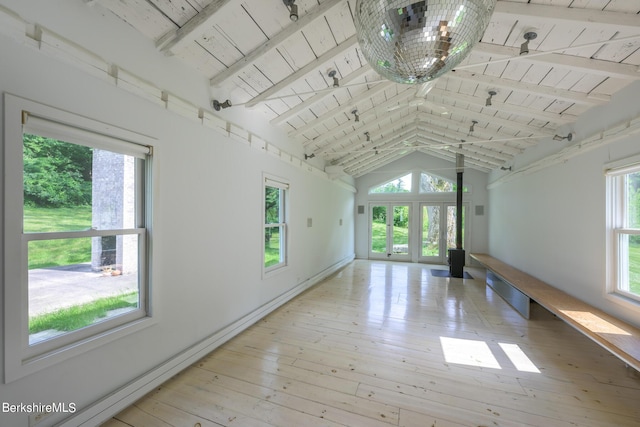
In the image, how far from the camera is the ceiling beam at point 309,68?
7.76 feet

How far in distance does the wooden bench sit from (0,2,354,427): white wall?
3391 millimetres

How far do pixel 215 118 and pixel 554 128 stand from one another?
461 centimetres

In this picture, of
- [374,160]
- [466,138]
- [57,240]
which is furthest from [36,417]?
[374,160]

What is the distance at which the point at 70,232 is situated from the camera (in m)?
1.54

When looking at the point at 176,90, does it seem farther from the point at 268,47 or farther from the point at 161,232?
the point at 161,232

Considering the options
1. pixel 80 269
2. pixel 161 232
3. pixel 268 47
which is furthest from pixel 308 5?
pixel 80 269

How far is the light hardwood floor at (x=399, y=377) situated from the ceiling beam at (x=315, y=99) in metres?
2.77

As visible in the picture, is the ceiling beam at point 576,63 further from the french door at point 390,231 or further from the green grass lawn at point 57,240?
the french door at point 390,231

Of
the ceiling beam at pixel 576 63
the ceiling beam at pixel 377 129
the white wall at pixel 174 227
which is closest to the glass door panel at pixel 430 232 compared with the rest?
the ceiling beam at pixel 377 129

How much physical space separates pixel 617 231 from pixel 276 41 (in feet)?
12.4

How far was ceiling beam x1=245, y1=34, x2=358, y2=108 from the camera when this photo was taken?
93.1 inches

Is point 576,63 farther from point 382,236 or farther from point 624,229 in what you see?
point 382,236

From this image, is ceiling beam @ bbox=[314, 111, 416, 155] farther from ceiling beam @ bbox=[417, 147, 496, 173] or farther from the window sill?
the window sill

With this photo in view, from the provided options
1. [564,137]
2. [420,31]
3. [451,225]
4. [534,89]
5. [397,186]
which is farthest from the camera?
[397,186]
